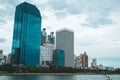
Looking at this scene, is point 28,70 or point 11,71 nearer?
point 11,71

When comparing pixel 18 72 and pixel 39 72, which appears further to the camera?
pixel 39 72

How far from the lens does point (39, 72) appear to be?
200 meters

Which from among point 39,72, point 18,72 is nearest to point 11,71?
point 18,72

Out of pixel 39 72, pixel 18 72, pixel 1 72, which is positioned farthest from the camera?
pixel 39 72

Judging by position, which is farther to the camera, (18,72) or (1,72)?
(18,72)

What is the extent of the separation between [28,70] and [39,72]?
1172 centimetres

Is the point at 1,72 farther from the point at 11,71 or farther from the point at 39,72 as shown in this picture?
the point at 39,72

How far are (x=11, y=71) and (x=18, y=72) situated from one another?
6432 millimetres

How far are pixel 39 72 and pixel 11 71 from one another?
2923cm

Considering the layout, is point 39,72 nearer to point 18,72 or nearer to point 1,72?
point 18,72

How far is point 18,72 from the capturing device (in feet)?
607

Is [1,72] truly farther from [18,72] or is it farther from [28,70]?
[28,70]

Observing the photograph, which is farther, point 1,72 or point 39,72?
point 39,72

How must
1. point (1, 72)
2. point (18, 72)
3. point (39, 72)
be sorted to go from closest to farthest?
1. point (1, 72)
2. point (18, 72)
3. point (39, 72)
